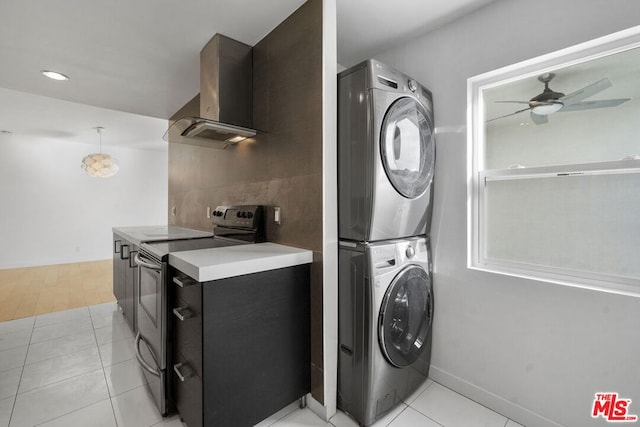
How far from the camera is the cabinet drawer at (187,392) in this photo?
1256 mm

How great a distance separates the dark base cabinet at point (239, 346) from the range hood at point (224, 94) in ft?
3.44

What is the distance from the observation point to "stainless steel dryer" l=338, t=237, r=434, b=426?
A: 4.79ft

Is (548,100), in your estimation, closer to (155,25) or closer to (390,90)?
(390,90)

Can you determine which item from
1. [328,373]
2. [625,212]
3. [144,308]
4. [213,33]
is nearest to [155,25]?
[213,33]

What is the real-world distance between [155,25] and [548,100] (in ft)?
7.99

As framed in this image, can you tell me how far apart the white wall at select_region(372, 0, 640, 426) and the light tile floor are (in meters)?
0.22

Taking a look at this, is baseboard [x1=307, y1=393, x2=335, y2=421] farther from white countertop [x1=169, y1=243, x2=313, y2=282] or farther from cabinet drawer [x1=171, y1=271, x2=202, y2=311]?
cabinet drawer [x1=171, y1=271, x2=202, y2=311]

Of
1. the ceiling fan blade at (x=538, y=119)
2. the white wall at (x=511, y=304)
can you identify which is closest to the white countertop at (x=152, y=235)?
the white wall at (x=511, y=304)

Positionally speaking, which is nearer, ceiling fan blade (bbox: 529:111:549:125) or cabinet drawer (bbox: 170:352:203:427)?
cabinet drawer (bbox: 170:352:203:427)

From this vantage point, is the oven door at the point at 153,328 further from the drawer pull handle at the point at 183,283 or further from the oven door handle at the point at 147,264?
the drawer pull handle at the point at 183,283

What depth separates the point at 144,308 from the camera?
180 centimetres

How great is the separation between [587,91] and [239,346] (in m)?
2.18

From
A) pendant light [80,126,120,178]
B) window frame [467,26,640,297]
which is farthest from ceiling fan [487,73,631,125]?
pendant light [80,126,120,178]

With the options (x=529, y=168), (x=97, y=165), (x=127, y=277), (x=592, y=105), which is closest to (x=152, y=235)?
(x=127, y=277)
